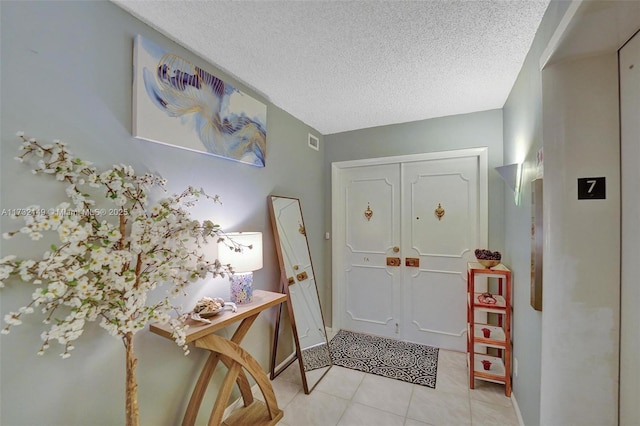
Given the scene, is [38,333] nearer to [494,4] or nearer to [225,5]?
[225,5]

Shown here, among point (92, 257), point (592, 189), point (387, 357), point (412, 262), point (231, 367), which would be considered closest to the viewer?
point (92, 257)

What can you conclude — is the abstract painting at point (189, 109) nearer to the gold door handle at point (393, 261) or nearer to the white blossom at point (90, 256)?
the white blossom at point (90, 256)

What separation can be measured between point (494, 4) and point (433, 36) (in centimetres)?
32

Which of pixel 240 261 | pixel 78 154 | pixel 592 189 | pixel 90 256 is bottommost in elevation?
pixel 240 261

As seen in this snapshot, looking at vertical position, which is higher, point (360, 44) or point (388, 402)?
point (360, 44)

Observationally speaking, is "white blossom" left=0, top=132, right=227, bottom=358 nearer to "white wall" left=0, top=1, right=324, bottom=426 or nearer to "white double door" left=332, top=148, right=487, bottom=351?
"white wall" left=0, top=1, right=324, bottom=426

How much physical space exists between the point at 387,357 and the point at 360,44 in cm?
287

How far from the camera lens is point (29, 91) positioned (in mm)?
1029

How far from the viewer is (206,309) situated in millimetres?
1480

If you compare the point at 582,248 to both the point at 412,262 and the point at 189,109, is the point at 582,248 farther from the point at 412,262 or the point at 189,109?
the point at 189,109

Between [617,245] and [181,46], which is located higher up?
[181,46]

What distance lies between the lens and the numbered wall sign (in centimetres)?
110

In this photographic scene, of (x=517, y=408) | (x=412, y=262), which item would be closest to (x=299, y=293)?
(x=412, y=262)

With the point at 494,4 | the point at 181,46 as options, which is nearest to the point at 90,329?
the point at 181,46
